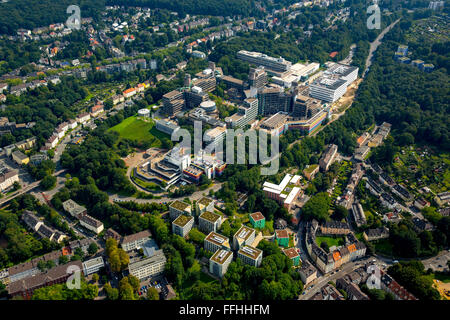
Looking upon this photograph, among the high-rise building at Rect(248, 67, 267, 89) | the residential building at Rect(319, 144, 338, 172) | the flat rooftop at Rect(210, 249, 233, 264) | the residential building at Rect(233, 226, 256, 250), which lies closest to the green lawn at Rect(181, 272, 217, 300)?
the flat rooftop at Rect(210, 249, 233, 264)

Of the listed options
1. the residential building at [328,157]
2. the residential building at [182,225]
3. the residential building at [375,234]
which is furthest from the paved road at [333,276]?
the residential building at [328,157]

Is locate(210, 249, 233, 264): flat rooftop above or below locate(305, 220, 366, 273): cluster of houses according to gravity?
above

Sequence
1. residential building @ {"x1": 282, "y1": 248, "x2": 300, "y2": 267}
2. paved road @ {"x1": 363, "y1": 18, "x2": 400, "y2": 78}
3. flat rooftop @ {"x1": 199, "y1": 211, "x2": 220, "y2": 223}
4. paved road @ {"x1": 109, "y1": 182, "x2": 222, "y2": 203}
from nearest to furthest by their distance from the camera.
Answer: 1. residential building @ {"x1": 282, "y1": 248, "x2": 300, "y2": 267}
2. flat rooftop @ {"x1": 199, "y1": 211, "x2": 220, "y2": 223}
3. paved road @ {"x1": 109, "y1": 182, "x2": 222, "y2": 203}
4. paved road @ {"x1": 363, "y1": 18, "x2": 400, "y2": 78}

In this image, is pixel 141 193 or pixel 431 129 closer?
pixel 141 193

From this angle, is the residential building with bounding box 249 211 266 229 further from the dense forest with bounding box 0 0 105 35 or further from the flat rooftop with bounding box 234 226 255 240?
the dense forest with bounding box 0 0 105 35

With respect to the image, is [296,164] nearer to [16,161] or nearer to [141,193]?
[141,193]

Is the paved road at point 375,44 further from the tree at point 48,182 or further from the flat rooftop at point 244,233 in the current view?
the tree at point 48,182

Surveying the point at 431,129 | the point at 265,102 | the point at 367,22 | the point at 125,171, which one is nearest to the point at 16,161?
the point at 125,171
